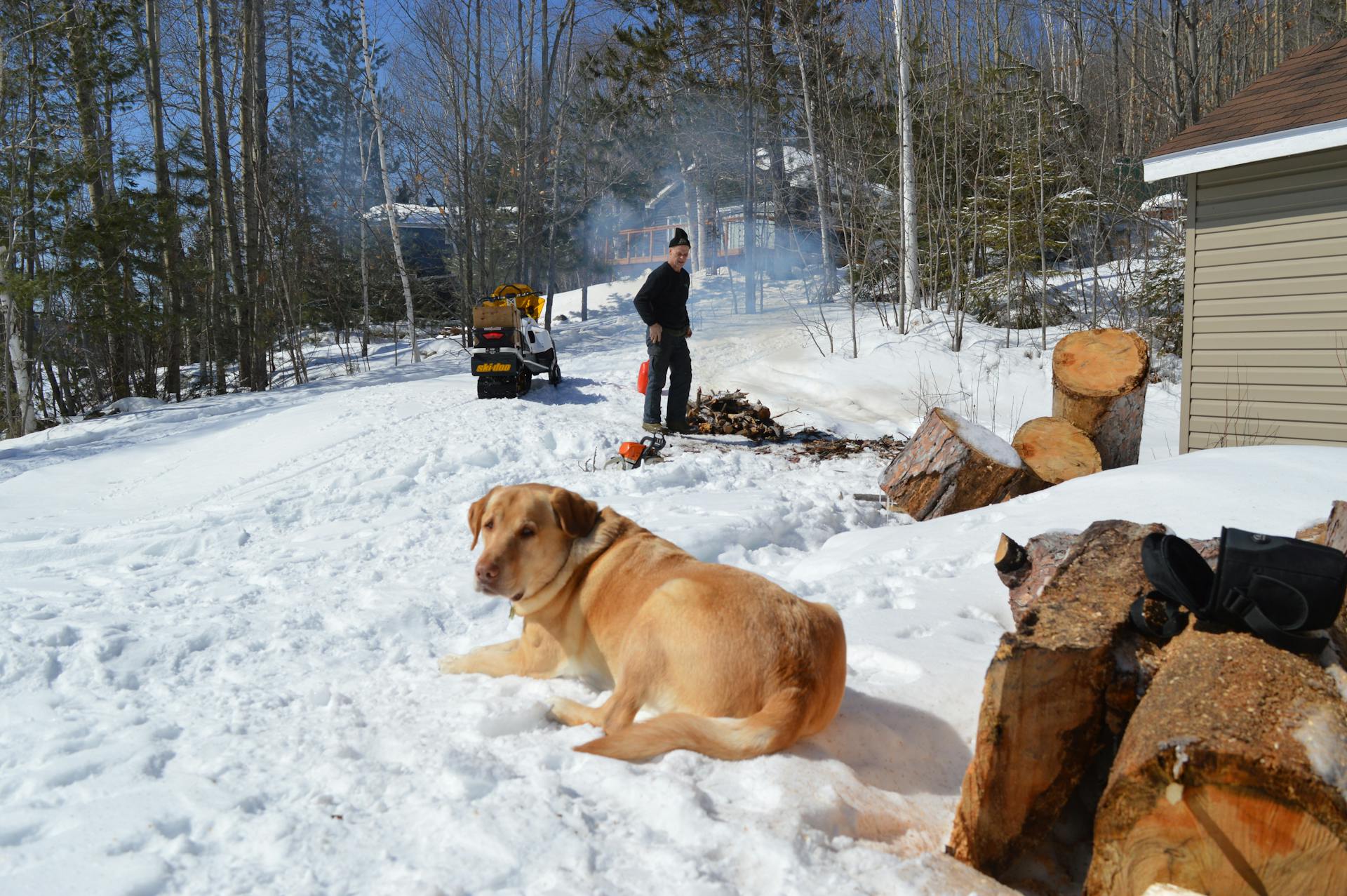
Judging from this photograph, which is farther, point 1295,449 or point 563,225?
point 563,225

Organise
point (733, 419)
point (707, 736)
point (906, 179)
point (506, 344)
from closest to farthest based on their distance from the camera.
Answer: point (707, 736) < point (733, 419) < point (506, 344) < point (906, 179)

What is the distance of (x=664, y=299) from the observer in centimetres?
829

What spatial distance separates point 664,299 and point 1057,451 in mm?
4080

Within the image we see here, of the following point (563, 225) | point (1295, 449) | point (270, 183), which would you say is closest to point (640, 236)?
point (563, 225)

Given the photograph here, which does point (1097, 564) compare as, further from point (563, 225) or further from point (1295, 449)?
point (563, 225)

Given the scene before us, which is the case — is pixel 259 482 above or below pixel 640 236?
below

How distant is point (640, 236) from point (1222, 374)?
32419 millimetres

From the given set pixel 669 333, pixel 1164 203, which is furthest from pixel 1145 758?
pixel 1164 203

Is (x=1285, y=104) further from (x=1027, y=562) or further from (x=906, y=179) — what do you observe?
(x=1027, y=562)

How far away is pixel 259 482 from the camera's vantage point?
22.8 feet

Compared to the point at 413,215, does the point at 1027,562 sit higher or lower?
lower

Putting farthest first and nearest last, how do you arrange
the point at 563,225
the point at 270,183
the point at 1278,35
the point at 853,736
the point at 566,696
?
the point at 563,225, the point at 1278,35, the point at 270,183, the point at 566,696, the point at 853,736

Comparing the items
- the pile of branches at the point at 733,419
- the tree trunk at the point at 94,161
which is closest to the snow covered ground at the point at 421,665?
the pile of branches at the point at 733,419

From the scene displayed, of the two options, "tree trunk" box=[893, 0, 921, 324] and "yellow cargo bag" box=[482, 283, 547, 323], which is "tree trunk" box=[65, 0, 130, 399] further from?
"tree trunk" box=[893, 0, 921, 324]
